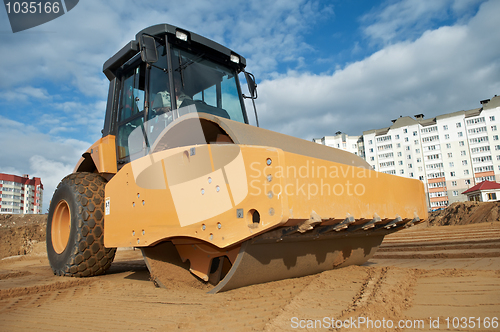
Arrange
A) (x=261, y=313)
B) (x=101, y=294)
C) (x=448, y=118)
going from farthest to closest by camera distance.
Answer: (x=448, y=118), (x=101, y=294), (x=261, y=313)

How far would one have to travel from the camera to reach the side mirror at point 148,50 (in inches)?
139

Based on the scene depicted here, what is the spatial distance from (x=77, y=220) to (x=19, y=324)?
173cm

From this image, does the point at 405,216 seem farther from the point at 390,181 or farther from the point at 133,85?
the point at 133,85

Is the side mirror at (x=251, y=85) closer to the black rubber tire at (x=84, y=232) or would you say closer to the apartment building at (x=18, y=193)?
the black rubber tire at (x=84, y=232)

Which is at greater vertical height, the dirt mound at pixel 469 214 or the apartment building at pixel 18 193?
the apartment building at pixel 18 193

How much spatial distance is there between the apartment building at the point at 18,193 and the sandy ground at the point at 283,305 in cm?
9775

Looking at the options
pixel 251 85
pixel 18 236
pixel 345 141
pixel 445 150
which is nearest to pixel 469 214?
pixel 251 85

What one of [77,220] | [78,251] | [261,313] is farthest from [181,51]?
[261,313]

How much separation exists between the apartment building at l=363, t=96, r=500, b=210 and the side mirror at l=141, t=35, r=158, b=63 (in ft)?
200

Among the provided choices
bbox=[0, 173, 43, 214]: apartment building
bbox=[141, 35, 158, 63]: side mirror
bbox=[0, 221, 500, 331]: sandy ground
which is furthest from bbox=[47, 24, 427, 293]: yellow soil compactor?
bbox=[0, 173, 43, 214]: apartment building

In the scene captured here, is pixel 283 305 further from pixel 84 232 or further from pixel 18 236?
pixel 18 236

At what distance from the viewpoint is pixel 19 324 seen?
2350mm

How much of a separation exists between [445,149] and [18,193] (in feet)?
325

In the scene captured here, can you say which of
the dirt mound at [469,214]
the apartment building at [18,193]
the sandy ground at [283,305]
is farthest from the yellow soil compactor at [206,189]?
the apartment building at [18,193]
